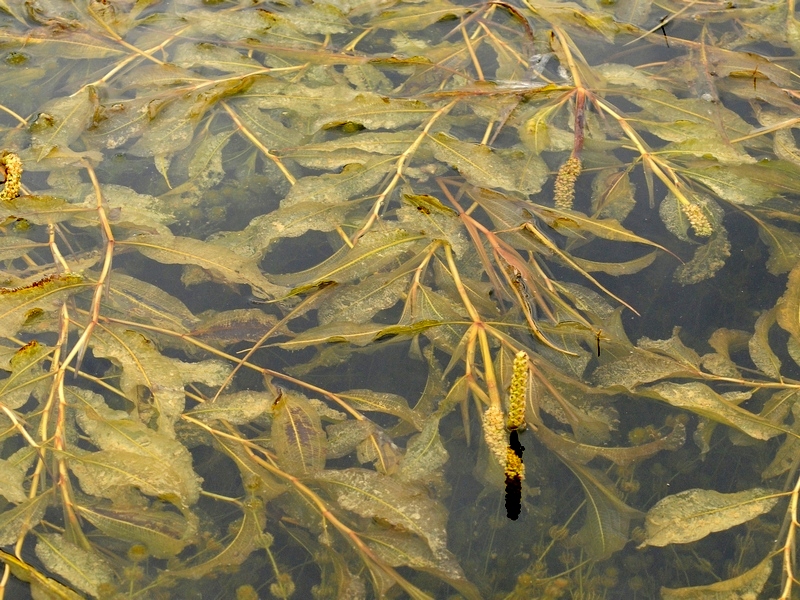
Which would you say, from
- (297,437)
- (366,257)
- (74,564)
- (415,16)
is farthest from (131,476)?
(415,16)

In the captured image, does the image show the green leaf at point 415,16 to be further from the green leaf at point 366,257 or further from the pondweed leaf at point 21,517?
the pondweed leaf at point 21,517

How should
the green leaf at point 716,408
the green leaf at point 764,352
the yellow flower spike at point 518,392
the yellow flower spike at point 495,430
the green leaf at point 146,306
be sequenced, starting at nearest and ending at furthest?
the yellow flower spike at point 518,392
the yellow flower spike at point 495,430
the green leaf at point 716,408
the green leaf at point 764,352
the green leaf at point 146,306

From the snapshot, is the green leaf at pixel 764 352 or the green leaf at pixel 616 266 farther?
the green leaf at pixel 616 266

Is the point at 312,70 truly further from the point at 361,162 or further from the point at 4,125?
the point at 4,125

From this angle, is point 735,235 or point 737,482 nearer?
point 737,482

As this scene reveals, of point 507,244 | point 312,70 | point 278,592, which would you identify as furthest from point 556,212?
point 278,592

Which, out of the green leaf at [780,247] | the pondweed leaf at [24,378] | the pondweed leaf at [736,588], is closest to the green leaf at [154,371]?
the pondweed leaf at [24,378]

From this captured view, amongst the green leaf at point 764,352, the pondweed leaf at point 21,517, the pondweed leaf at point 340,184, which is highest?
the pondweed leaf at point 340,184
